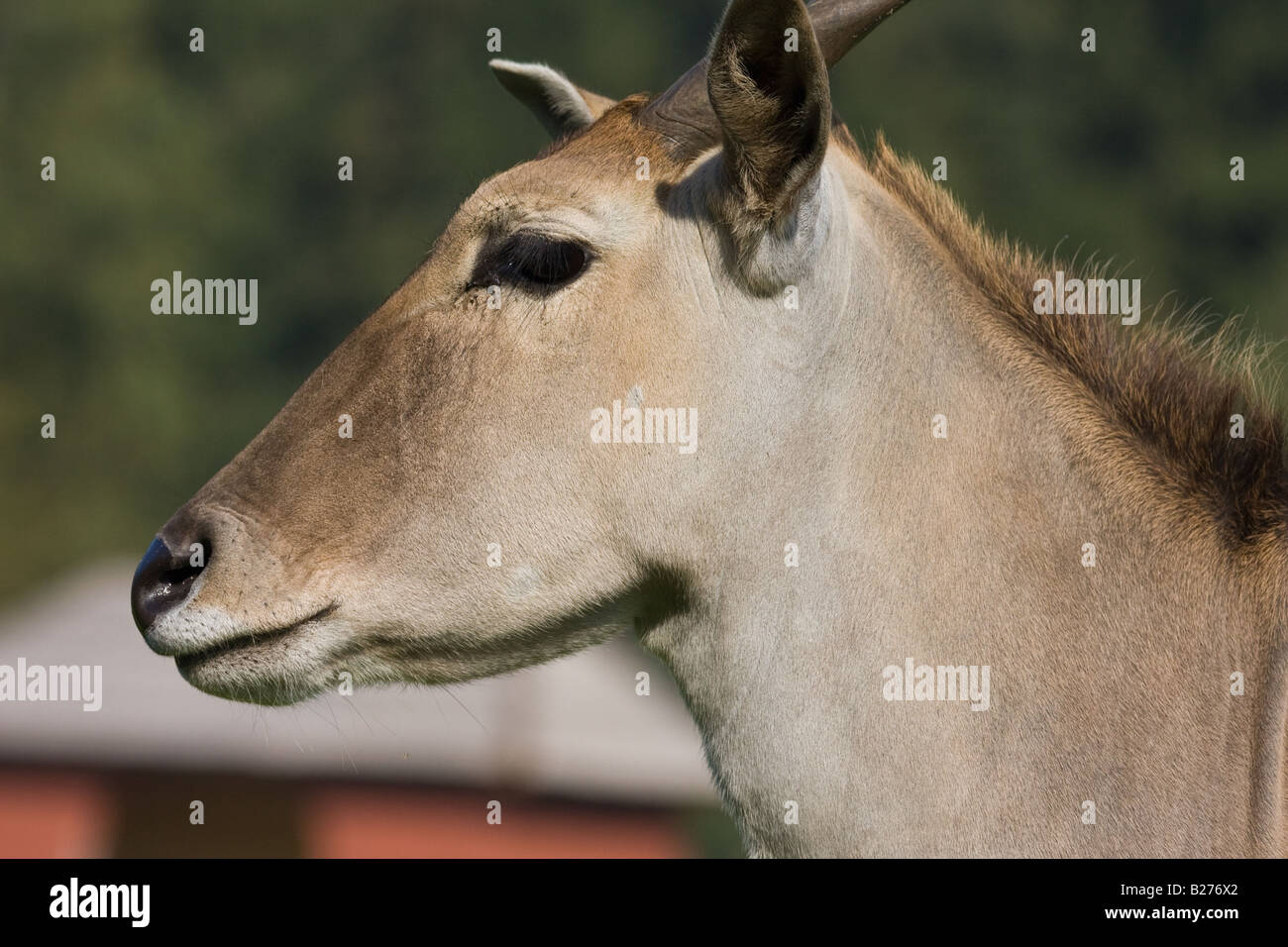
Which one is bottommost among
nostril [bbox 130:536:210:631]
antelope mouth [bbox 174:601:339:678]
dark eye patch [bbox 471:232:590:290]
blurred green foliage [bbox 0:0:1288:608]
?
antelope mouth [bbox 174:601:339:678]

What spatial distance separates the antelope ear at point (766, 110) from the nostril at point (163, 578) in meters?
2.38

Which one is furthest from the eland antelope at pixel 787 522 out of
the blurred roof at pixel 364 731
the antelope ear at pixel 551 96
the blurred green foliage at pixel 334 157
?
the blurred green foliage at pixel 334 157

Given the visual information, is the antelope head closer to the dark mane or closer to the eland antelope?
the eland antelope

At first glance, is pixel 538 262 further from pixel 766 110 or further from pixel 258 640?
pixel 258 640

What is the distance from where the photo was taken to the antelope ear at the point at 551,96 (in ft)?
26.4

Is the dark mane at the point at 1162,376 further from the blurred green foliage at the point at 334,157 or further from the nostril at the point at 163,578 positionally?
the blurred green foliage at the point at 334,157

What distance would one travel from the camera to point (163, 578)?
6.07m

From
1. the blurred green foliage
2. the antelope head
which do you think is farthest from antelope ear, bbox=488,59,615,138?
the blurred green foliage

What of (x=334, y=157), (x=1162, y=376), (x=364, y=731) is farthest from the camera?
(x=334, y=157)

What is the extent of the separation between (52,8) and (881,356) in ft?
257

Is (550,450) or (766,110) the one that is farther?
Result: (550,450)

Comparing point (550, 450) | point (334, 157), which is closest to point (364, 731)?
point (550, 450)

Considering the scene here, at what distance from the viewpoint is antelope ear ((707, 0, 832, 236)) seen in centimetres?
576

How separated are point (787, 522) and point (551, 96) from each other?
124 inches
